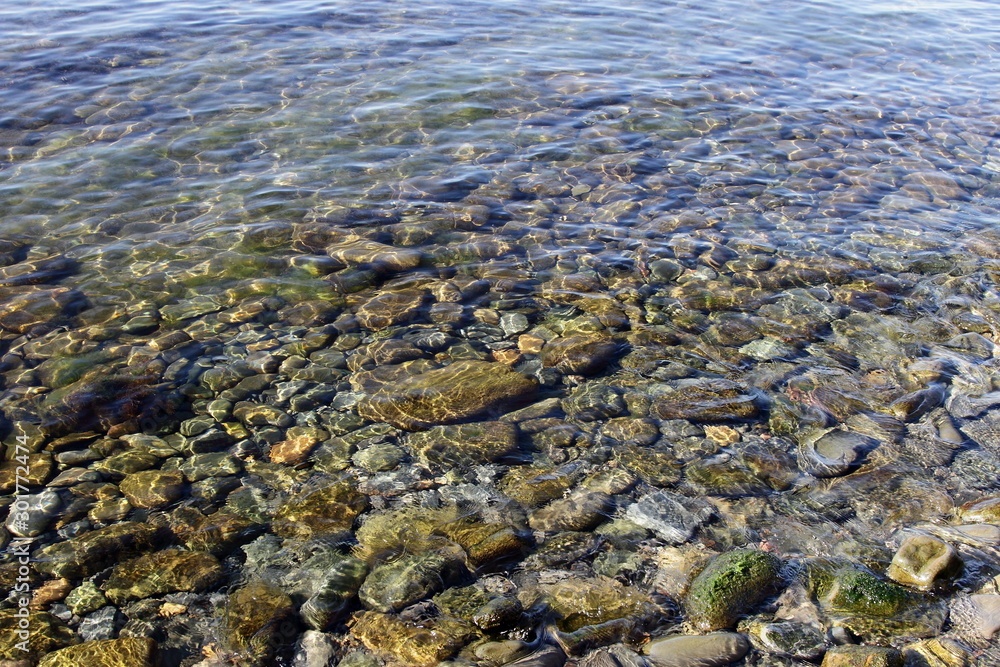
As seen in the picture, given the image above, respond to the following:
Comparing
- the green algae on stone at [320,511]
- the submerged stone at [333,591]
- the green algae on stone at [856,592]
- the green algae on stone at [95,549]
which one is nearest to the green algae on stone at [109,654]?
the green algae on stone at [95,549]

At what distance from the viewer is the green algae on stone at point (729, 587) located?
13.4ft

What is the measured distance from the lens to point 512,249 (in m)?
8.19

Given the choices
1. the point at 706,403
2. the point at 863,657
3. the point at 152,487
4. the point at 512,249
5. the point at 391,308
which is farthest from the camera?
the point at 512,249

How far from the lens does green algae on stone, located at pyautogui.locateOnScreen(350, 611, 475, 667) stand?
3.91 m

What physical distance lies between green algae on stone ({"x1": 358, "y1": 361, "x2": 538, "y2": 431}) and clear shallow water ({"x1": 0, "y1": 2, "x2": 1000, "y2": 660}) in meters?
0.18

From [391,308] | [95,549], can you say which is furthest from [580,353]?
[95,549]

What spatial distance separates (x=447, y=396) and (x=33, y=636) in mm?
3253

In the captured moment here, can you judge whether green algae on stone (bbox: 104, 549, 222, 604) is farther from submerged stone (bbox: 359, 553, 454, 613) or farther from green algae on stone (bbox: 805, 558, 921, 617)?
green algae on stone (bbox: 805, 558, 921, 617)

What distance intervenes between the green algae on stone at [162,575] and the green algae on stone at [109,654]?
0.39 meters

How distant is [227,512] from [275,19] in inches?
552

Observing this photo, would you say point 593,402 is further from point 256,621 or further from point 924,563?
point 256,621

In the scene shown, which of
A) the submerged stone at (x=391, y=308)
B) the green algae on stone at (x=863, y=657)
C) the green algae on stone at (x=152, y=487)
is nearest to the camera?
the green algae on stone at (x=863, y=657)

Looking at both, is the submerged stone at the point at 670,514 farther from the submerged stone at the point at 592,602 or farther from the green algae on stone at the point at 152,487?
the green algae on stone at the point at 152,487
